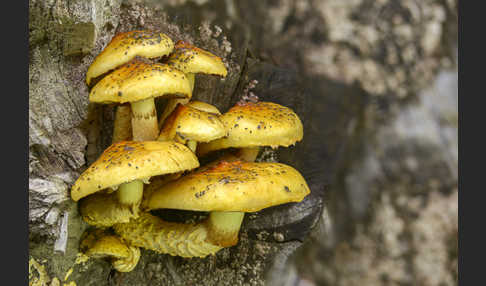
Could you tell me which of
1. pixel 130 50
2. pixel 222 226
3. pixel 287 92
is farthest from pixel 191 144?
pixel 287 92

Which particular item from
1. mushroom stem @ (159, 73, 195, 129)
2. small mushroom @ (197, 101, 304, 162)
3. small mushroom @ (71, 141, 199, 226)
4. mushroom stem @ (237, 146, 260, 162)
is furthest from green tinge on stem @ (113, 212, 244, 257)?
mushroom stem @ (159, 73, 195, 129)

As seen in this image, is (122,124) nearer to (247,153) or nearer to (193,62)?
(193,62)

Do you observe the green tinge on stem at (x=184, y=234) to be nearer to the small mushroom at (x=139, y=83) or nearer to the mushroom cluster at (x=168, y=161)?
the mushroom cluster at (x=168, y=161)

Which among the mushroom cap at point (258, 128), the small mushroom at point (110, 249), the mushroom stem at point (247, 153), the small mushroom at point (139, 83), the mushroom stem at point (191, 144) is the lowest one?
the small mushroom at point (110, 249)

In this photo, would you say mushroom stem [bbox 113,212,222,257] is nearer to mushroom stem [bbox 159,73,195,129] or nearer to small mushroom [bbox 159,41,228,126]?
mushroom stem [bbox 159,73,195,129]

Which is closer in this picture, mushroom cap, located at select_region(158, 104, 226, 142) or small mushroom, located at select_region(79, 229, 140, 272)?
mushroom cap, located at select_region(158, 104, 226, 142)

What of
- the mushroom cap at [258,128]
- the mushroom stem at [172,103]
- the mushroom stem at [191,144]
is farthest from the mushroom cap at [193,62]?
the mushroom stem at [191,144]
